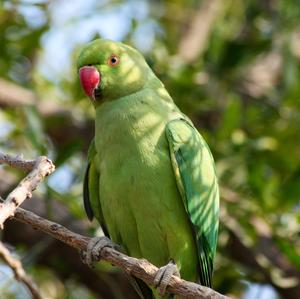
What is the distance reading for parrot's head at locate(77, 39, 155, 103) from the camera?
8.04 feet

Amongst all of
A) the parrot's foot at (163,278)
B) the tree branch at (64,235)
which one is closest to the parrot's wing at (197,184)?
the parrot's foot at (163,278)

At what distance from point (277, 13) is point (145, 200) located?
176 centimetres

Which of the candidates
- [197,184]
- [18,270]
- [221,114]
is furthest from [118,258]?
[221,114]

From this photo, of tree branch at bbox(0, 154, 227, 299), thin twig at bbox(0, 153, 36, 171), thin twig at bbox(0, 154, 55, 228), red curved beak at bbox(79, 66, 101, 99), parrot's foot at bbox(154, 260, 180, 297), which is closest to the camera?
thin twig at bbox(0, 154, 55, 228)

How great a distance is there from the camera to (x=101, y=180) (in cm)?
234

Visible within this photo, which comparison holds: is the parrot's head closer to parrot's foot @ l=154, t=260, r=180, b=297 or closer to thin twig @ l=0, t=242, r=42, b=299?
parrot's foot @ l=154, t=260, r=180, b=297

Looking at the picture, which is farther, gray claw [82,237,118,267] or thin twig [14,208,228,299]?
gray claw [82,237,118,267]

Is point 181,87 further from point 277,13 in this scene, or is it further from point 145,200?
point 145,200

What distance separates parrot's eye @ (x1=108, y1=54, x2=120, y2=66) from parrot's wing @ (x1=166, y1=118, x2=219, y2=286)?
0.32 meters

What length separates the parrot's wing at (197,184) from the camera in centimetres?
226

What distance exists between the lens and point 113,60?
2.51 meters

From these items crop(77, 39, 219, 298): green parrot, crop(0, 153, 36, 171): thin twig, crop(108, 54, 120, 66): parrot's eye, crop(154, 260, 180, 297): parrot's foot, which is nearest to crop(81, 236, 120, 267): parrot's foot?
crop(77, 39, 219, 298): green parrot

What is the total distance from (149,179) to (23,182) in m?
0.65

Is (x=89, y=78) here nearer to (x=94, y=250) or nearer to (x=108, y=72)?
(x=108, y=72)
